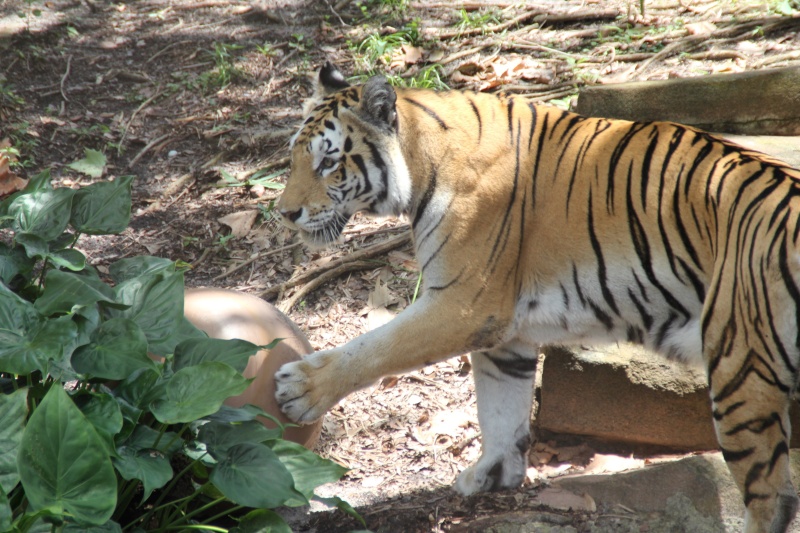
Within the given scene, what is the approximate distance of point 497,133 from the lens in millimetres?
3363

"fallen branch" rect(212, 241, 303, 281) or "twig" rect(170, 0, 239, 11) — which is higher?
"twig" rect(170, 0, 239, 11)

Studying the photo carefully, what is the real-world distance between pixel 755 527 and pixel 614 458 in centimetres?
120

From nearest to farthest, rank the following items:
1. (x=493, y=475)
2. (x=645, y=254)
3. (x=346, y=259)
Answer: (x=645, y=254) → (x=493, y=475) → (x=346, y=259)

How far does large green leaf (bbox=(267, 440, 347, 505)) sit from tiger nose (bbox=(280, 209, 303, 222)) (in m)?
1.20

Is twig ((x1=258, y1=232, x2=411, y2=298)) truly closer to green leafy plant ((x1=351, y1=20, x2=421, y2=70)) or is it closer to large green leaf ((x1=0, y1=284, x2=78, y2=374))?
green leafy plant ((x1=351, y1=20, x2=421, y2=70))

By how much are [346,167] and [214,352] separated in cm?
118

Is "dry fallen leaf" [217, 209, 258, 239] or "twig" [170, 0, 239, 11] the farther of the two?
"twig" [170, 0, 239, 11]

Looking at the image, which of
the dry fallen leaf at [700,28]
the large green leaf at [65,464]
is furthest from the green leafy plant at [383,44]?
the large green leaf at [65,464]

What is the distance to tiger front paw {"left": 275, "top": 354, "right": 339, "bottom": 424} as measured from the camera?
3.15m

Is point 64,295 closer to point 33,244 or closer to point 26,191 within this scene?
point 33,244

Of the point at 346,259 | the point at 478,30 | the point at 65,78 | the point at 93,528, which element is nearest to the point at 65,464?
the point at 93,528

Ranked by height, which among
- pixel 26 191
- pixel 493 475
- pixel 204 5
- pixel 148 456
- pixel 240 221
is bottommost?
pixel 493 475

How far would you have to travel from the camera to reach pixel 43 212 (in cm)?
272

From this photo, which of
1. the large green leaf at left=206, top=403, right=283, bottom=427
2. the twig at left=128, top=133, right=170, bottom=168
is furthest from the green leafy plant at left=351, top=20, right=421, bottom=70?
the large green leaf at left=206, top=403, right=283, bottom=427
